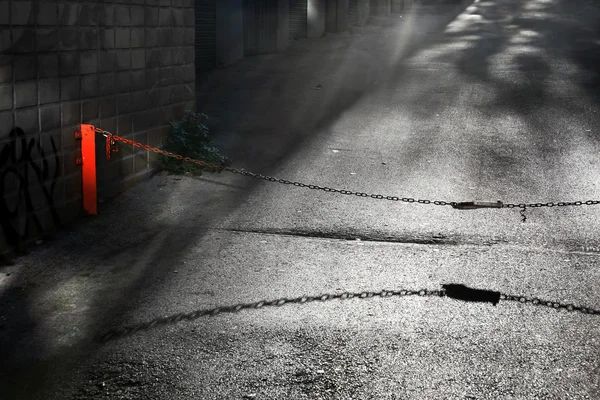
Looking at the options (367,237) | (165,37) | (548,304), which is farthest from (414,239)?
(165,37)

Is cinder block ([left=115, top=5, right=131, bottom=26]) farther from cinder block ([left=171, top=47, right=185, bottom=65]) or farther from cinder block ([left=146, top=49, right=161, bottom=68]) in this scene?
cinder block ([left=171, top=47, right=185, bottom=65])

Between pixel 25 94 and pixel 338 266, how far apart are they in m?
3.34

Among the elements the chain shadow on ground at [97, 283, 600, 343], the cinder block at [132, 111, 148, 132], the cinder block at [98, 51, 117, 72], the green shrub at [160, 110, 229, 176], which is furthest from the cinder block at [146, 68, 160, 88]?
the chain shadow on ground at [97, 283, 600, 343]

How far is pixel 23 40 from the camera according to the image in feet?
23.2

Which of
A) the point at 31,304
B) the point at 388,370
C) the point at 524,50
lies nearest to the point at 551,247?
the point at 388,370

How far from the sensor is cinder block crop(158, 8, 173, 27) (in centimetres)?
987

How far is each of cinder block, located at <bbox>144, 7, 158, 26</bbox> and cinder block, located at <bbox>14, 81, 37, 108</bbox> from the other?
260 centimetres

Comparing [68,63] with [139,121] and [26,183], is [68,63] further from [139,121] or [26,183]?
[139,121]

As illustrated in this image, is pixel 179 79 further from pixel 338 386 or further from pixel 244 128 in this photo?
pixel 338 386

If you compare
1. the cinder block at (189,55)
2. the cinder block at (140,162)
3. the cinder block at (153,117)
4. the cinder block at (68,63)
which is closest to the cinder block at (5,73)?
the cinder block at (68,63)

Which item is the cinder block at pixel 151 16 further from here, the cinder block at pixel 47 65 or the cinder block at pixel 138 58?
the cinder block at pixel 47 65

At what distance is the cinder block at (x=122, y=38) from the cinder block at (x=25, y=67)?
67.5 inches

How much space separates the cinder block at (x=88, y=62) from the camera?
8.11 meters

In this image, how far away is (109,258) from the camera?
724cm
